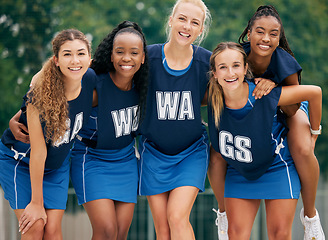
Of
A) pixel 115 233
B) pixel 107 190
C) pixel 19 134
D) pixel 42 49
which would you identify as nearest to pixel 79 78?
pixel 19 134

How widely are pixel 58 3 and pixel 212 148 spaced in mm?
5910

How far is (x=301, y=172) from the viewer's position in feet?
11.5

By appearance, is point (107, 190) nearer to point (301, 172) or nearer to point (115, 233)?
point (115, 233)

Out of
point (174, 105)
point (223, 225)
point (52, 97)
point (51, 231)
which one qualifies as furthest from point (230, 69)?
point (51, 231)

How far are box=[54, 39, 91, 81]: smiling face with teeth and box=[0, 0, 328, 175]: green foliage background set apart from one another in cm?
509

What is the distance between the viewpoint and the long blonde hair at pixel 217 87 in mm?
3403

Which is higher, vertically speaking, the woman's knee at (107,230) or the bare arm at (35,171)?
the bare arm at (35,171)

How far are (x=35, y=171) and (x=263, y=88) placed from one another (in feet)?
5.14

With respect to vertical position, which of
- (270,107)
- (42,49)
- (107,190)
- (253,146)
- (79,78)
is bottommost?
(107,190)

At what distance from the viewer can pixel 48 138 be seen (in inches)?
127

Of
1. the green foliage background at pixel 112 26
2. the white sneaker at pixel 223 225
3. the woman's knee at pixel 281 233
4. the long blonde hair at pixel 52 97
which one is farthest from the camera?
the green foliage background at pixel 112 26

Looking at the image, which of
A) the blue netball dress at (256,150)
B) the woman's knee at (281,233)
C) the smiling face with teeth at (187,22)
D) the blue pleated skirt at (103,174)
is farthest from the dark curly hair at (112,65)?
the woman's knee at (281,233)

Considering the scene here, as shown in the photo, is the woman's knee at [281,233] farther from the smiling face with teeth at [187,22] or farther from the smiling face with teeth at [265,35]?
the smiling face with teeth at [187,22]

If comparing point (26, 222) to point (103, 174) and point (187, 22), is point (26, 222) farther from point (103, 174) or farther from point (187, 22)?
point (187, 22)
